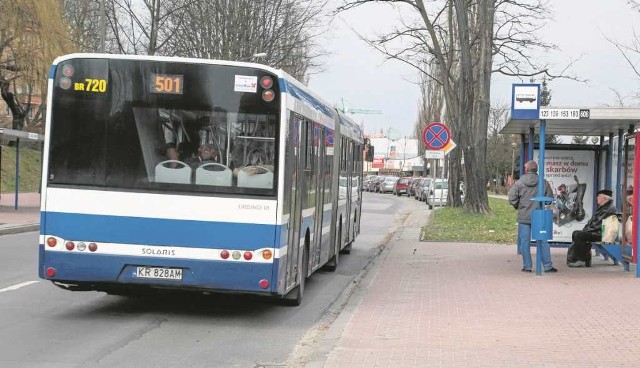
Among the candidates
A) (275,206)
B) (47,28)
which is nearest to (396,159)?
(47,28)

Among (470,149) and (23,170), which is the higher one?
(470,149)

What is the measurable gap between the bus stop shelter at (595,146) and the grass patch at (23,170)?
99.1 feet

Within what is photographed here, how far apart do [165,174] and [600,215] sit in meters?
8.47

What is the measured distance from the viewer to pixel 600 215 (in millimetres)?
13742

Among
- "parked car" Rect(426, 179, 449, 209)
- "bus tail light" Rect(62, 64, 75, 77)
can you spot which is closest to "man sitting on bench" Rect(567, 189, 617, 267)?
"bus tail light" Rect(62, 64, 75, 77)

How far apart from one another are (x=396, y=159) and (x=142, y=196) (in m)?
120

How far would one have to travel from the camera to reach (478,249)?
18.0 meters

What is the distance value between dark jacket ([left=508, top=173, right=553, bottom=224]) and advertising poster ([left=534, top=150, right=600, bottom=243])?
2165mm

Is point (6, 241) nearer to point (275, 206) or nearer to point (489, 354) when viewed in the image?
point (275, 206)

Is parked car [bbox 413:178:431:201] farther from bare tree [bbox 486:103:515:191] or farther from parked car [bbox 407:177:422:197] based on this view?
bare tree [bbox 486:103:515:191]

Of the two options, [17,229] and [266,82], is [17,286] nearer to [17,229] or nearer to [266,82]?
[266,82]

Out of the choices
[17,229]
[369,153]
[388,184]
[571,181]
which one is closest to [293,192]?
[571,181]

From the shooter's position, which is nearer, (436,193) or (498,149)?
(436,193)

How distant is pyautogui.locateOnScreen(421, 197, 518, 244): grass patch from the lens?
20.4 m
